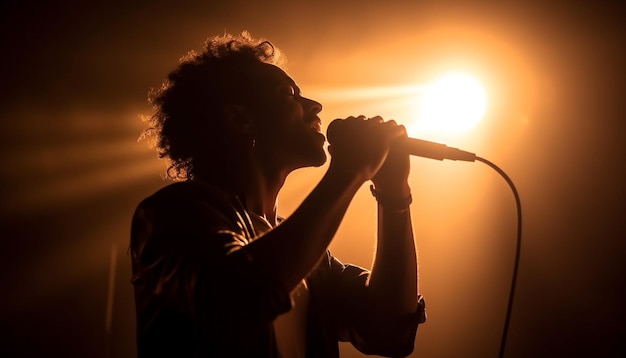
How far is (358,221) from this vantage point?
2389 millimetres

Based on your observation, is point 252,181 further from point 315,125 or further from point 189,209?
point 189,209

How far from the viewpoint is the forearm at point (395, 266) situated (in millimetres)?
1044

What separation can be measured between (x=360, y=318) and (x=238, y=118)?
1.57 feet

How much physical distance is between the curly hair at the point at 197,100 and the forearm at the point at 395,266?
38 centimetres

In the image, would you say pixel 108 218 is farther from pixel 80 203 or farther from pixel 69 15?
pixel 69 15

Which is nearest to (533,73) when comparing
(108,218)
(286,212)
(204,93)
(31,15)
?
(286,212)

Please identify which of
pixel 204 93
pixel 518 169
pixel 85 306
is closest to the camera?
pixel 204 93

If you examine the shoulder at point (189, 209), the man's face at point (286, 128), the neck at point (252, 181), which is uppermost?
the man's face at point (286, 128)

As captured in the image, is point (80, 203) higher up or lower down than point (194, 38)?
lower down

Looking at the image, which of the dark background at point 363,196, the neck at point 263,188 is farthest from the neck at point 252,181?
the dark background at point 363,196

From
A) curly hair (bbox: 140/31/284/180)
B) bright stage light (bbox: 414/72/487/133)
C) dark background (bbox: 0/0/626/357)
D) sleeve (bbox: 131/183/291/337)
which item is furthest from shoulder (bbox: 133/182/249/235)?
bright stage light (bbox: 414/72/487/133)

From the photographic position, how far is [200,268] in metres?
0.64

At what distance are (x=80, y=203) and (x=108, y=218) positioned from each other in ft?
0.42

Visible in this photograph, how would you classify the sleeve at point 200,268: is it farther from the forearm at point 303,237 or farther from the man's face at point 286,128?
the man's face at point 286,128
